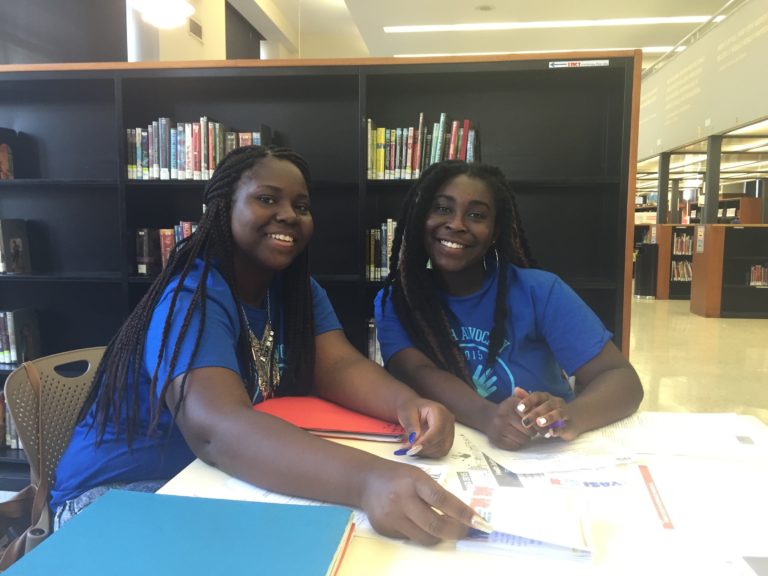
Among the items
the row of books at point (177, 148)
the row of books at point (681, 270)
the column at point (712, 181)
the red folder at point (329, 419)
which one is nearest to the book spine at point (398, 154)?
the row of books at point (177, 148)

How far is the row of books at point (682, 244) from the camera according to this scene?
8961 millimetres

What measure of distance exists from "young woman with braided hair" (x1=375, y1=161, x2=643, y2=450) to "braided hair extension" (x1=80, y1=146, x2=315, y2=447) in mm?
276

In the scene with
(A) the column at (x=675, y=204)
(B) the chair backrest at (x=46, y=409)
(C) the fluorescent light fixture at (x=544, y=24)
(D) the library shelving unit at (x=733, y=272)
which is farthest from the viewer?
(A) the column at (x=675, y=204)

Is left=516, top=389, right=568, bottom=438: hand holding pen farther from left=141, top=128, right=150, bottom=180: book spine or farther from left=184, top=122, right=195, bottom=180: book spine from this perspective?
left=141, top=128, right=150, bottom=180: book spine

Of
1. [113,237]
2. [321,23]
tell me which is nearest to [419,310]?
[113,237]

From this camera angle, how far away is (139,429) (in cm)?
117

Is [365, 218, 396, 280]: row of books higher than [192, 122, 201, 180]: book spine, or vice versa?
[192, 122, 201, 180]: book spine

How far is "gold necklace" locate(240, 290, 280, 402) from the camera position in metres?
1.29

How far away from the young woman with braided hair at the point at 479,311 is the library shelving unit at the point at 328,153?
899 mm

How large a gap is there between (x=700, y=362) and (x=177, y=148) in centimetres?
451

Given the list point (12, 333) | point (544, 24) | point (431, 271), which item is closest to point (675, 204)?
point (544, 24)

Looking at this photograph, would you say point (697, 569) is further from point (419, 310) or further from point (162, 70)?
point (162, 70)

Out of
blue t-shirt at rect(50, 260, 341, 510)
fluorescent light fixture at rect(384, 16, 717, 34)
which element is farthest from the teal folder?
fluorescent light fixture at rect(384, 16, 717, 34)

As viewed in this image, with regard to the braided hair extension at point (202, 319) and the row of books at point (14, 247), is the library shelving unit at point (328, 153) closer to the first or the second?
the row of books at point (14, 247)
